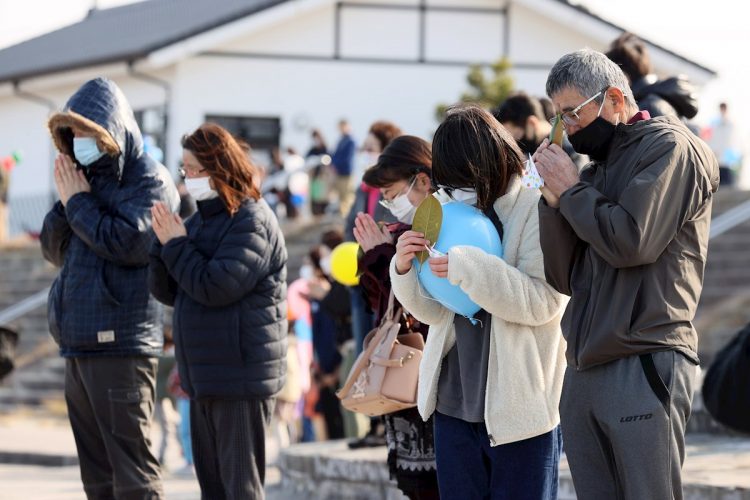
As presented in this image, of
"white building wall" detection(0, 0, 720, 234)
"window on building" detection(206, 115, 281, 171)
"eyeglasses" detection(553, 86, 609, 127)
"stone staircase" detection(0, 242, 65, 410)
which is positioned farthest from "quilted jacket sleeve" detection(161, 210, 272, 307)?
"window on building" detection(206, 115, 281, 171)

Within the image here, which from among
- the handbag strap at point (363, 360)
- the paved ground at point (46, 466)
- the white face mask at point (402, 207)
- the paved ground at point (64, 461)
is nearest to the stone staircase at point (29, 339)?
the paved ground at point (46, 466)

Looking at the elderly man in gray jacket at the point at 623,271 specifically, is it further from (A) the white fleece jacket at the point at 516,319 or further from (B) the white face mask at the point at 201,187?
(B) the white face mask at the point at 201,187

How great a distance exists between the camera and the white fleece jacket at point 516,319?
4652 millimetres

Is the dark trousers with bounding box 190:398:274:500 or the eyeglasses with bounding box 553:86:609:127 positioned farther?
the dark trousers with bounding box 190:398:274:500

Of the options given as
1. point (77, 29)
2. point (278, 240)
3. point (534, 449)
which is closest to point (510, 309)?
point (534, 449)

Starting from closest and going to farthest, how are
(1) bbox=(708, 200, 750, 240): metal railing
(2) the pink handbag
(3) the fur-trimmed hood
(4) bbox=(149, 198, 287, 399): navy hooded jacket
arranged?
(2) the pink handbag < (4) bbox=(149, 198, 287, 399): navy hooded jacket < (3) the fur-trimmed hood < (1) bbox=(708, 200, 750, 240): metal railing

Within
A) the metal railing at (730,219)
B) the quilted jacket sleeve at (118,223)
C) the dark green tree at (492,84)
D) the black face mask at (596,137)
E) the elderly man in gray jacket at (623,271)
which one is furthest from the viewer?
the dark green tree at (492,84)

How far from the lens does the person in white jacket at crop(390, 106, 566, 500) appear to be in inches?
184

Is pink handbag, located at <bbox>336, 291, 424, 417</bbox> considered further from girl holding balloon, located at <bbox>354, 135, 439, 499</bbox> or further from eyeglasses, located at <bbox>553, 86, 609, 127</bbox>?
eyeglasses, located at <bbox>553, 86, 609, 127</bbox>

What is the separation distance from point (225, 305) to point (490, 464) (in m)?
1.78

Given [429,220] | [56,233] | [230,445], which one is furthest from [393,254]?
[56,233]

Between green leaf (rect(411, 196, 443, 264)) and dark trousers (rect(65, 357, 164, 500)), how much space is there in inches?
89.1

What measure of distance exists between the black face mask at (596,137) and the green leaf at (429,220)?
586mm

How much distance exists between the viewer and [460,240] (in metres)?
4.77
